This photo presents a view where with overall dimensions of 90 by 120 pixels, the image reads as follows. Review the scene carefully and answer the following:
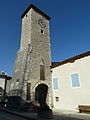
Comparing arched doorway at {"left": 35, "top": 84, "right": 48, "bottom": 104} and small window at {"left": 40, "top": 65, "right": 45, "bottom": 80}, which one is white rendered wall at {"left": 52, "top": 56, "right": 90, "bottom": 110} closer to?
arched doorway at {"left": 35, "top": 84, "right": 48, "bottom": 104}

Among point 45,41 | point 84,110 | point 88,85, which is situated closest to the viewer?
point 84,110

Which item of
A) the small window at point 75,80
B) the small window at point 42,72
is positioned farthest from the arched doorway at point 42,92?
the small window at point 75,80

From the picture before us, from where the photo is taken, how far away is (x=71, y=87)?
36.2 feet

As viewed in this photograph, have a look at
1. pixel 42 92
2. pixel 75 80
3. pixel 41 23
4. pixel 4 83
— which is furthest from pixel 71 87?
pixel 41 23

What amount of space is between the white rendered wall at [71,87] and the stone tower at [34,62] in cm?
153

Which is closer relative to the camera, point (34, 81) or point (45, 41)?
point (34, 81)

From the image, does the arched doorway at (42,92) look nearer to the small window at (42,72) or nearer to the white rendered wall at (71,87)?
the small window at (42,72)

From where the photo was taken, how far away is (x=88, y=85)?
9711mm

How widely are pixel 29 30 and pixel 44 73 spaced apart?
5.80 m

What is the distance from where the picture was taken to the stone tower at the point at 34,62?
1169cm

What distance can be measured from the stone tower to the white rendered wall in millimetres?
1527

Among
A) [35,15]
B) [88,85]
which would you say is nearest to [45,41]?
[35,15]

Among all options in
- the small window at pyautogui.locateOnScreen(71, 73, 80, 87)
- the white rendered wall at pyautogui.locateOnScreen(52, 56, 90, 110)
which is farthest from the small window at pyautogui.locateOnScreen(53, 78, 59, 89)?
the small window at pyautogui.locateOnScreen(71, 73, 80, 87)

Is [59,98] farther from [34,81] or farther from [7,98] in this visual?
[7,98]
